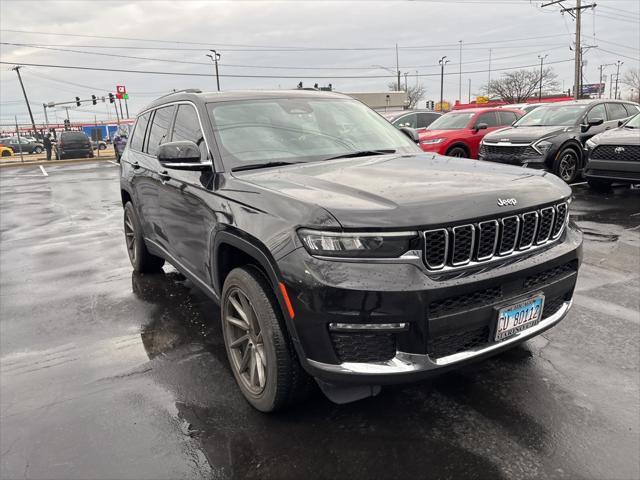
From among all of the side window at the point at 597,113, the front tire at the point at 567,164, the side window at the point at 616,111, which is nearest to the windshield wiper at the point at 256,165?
the front tire at the point at 567,164

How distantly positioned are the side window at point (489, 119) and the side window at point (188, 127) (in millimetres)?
10514

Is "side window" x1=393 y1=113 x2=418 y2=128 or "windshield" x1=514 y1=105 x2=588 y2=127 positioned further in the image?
"side window" x1=393 y1=113 x2=418 y2=128

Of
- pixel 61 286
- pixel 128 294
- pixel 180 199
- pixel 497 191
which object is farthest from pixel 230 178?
pixel 61 286

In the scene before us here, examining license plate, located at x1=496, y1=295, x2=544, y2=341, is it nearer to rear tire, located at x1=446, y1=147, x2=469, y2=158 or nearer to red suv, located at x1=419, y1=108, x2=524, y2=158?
red suv, located at x1=419, y1=108, x2=524, y2=158

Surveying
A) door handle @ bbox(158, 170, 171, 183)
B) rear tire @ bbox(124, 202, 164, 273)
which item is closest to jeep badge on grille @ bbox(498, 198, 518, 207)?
door handle @ bbox(158, 170, 171, 183)

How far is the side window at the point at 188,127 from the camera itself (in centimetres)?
354

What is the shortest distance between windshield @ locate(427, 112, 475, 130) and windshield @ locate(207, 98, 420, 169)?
949 centimetres

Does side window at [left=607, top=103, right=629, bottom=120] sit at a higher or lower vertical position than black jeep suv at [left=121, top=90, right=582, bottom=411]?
higher

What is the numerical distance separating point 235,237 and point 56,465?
4.85ft

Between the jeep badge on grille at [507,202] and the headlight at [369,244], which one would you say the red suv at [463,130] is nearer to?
the jeep badge on grille at [507,202]

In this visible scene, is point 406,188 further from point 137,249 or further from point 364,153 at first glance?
point 137,249

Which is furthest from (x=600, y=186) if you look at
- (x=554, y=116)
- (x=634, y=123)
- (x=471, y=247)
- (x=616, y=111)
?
(x=471, y=247)

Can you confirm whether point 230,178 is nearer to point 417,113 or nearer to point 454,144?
point 454,144

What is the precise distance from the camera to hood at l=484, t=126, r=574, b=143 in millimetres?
10455
